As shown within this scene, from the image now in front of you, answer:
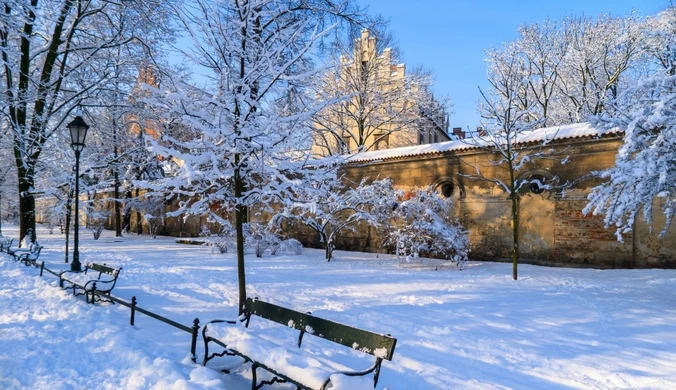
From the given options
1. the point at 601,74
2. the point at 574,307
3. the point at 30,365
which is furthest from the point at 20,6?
the point at 601,74

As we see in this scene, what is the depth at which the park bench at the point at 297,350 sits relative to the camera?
3344 mm

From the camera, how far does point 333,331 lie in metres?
4.01

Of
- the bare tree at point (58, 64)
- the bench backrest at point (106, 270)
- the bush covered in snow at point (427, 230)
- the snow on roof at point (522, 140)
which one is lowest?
the bench backrest at point (106, 270)

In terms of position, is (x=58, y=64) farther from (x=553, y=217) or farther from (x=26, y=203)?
(x=553, y=217)

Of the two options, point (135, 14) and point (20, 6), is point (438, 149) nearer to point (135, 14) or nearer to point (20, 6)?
point (135, 14)

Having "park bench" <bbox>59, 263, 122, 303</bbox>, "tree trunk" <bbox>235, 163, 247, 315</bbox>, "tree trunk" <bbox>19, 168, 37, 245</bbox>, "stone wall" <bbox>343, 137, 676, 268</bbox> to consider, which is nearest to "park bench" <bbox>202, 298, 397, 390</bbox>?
"tree trunk" <bbox>235, 163, 247, 315</bbox>

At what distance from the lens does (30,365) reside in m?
4.34

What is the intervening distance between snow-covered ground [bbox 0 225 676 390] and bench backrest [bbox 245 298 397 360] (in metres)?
0.73

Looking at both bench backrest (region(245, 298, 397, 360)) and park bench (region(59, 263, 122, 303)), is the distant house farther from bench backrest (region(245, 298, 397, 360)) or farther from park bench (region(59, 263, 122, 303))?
bench backrest (region(245, 298, 397, 360))

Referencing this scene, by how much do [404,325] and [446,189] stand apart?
9561 mm

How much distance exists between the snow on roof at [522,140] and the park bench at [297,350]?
5.61m

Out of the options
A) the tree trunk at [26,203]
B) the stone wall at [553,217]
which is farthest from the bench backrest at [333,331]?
the tree trunk at [26,203]

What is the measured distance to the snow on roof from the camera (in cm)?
1176

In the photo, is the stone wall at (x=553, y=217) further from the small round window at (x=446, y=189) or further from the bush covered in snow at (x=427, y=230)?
the bush covered in snow at (x=427, y=230)
